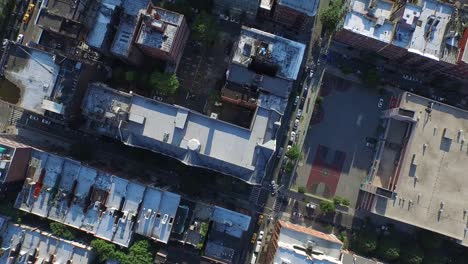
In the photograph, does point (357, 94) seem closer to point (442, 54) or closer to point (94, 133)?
point (442, 54)

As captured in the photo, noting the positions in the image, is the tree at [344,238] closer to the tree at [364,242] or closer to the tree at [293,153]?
the tree at [364,242]

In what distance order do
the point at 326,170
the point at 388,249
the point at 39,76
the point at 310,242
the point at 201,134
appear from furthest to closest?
the point at 326,170 → the point at 388,249 → the point at 310,242 → the point at 201,134 → the point at 39,76

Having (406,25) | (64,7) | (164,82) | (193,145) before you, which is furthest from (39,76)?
(406,25)

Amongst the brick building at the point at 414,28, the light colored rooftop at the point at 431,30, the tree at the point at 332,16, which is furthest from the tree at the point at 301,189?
the light colored rooftop at the point at 431,30

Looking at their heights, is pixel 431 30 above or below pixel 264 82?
above

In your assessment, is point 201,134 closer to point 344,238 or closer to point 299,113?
point 299,113

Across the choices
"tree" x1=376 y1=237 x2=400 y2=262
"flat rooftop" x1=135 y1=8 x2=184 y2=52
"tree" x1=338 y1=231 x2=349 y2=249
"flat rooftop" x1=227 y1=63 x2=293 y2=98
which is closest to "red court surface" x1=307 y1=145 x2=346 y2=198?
"tree" x1=338 y1=231 x2=349 y2=249

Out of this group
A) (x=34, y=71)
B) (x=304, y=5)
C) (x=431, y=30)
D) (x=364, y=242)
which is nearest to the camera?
(x=34, y=71)

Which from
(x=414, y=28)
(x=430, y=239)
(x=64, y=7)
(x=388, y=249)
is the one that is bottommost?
(x=388, y=249)
